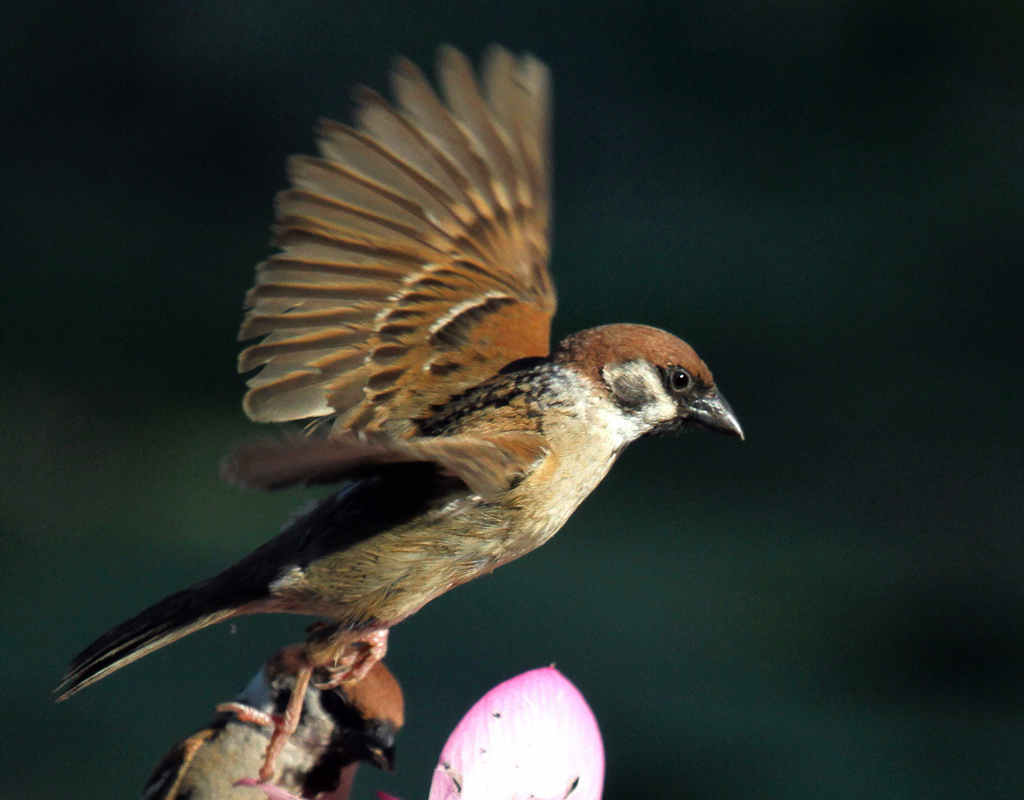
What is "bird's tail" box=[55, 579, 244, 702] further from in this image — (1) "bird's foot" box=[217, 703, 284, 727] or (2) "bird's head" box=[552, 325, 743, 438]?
(2) "bird's head" box=[552, 325, 743, 438]

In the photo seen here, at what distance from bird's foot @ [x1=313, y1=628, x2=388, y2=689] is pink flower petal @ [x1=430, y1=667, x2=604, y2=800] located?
0.18 meters

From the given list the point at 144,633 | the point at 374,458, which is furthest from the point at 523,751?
the point at 144,633

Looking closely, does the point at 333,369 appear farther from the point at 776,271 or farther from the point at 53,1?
the point at 53,1

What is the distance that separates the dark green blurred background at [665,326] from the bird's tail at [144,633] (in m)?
0.49

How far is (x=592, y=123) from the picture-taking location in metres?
1.25

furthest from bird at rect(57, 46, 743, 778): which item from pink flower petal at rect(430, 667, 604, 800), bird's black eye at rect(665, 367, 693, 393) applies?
pink flower petal at rect(430, 667, 604, 800)

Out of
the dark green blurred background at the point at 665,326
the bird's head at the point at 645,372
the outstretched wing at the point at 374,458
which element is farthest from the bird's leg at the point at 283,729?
the dark green blurred background at the point at 665,326

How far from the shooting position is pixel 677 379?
2.25 ft

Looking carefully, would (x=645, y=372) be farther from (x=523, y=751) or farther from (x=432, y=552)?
(x=523, y=751)

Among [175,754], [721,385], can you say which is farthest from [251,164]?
[175,754]

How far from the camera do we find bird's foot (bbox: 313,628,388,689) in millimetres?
628

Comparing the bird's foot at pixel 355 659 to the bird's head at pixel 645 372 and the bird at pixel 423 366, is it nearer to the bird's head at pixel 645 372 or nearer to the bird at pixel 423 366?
the bird at pixel 423 366

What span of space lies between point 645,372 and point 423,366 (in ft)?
0.43

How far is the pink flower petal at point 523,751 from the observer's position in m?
0.45
